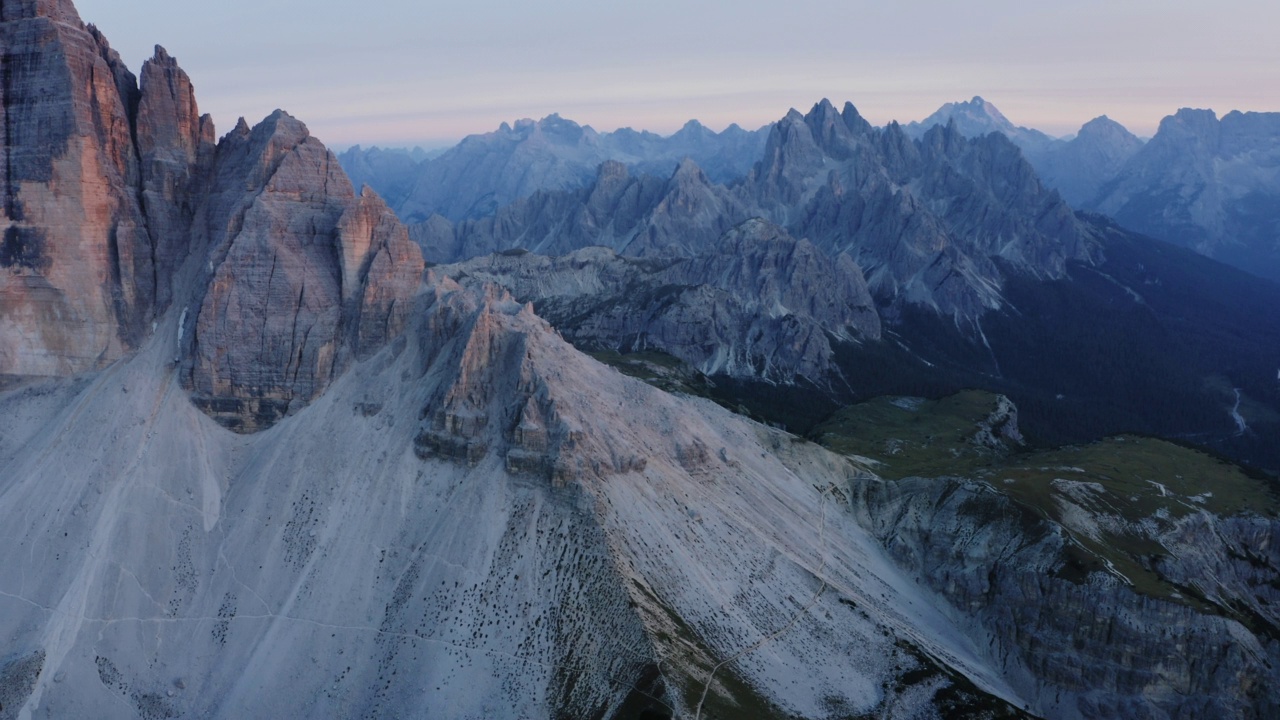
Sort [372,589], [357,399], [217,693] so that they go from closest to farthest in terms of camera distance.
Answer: [217,693]
[372,589]
[357,399]

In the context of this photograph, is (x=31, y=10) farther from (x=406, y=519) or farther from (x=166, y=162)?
(x=406, y=519)

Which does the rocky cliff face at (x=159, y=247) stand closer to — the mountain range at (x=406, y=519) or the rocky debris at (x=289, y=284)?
the rocky debris at (x=289, y=284)

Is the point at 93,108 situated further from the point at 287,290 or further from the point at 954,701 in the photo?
the point at 954,701

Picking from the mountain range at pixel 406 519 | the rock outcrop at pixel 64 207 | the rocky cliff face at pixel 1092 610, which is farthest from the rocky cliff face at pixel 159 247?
the rocky cliff face at pixel 1092 610

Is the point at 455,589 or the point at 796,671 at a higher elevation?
the point at 455,589

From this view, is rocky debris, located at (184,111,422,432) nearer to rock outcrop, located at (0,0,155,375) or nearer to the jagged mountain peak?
rock outcrop, located at (0,0,155,375)

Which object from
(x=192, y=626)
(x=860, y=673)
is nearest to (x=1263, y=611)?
(x=860, y=673)

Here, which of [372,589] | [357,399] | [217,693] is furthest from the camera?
[357,399]

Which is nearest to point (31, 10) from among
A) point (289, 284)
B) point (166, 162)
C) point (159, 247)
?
point (166, 162)
